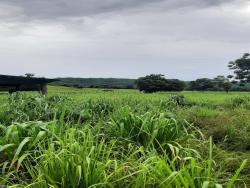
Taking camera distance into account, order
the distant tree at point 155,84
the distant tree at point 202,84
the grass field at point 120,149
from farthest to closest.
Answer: the distant tree at point 202,84 → the distant tree at point 155,84 → the grass field at point 120,149

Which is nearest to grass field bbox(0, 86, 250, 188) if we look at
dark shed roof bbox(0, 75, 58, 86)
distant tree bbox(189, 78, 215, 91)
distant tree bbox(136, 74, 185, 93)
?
dark shed roof bbox(0, 75, 58, 86)

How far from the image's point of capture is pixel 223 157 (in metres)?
6.25

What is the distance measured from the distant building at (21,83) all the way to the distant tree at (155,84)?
7839 millimetres

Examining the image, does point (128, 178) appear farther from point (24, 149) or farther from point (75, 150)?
point (24, 149)

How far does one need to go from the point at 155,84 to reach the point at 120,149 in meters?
→ 14.8

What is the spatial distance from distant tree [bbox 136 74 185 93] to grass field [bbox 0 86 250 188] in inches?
376

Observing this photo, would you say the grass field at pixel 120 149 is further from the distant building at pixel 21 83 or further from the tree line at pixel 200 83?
the tree line at pixel 200 83

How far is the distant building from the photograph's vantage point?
41.5 ft

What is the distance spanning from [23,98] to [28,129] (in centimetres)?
466

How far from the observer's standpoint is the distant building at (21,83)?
41.5ft

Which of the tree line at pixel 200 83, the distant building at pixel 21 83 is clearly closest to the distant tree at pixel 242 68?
the tree line at pixel 200 83

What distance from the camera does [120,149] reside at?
19.6ft

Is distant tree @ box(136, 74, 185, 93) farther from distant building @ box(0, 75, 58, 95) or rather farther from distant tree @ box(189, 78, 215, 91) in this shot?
distant building @ box(0, 75, 58, 95)

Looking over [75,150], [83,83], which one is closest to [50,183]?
[75,150]
